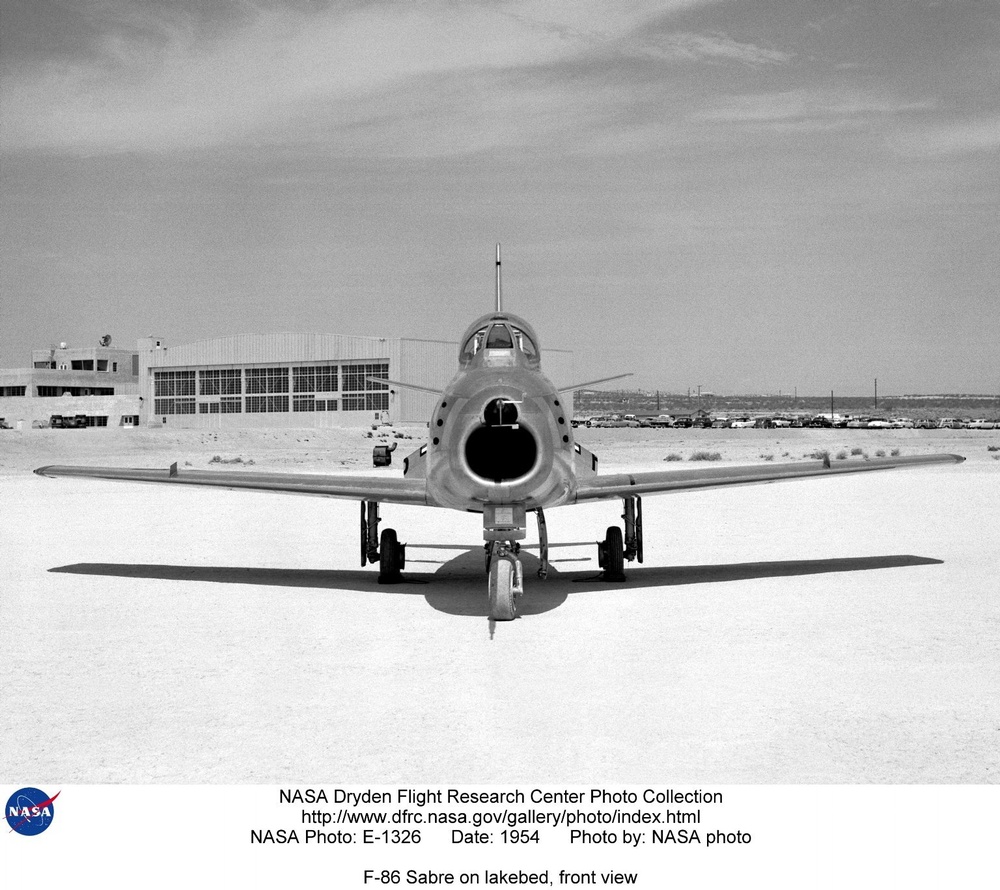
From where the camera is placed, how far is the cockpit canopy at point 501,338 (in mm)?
11945

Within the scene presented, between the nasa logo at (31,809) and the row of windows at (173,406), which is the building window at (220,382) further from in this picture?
the nasa logo at (31,809)

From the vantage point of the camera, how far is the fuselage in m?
10.5

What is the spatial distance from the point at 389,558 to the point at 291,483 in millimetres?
1840

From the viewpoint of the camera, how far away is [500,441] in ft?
36.5

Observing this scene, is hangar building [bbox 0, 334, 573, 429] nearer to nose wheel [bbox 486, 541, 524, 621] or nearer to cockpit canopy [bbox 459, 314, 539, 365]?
cockpit canopy [bbox 459, 314, 539, 365]

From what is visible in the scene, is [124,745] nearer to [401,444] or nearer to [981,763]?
[981,763]

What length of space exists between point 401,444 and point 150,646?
62.3 metres

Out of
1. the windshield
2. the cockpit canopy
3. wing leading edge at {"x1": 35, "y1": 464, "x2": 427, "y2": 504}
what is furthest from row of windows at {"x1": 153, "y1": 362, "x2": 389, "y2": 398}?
the windshield

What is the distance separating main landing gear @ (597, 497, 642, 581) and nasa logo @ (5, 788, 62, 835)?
8.87 metres

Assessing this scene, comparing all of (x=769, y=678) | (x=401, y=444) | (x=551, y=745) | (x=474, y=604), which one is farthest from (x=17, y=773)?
(x=401, y=444)

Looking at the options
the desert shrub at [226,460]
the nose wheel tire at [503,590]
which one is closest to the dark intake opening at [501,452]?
the nose wheel tire at [503,590]

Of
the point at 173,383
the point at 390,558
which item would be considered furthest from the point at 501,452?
the point at 173,383

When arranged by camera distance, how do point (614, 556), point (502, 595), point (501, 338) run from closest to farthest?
point (502, 595), point (501, 338), point (614, 556)

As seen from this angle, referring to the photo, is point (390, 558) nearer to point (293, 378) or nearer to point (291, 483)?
point (291, 483)
